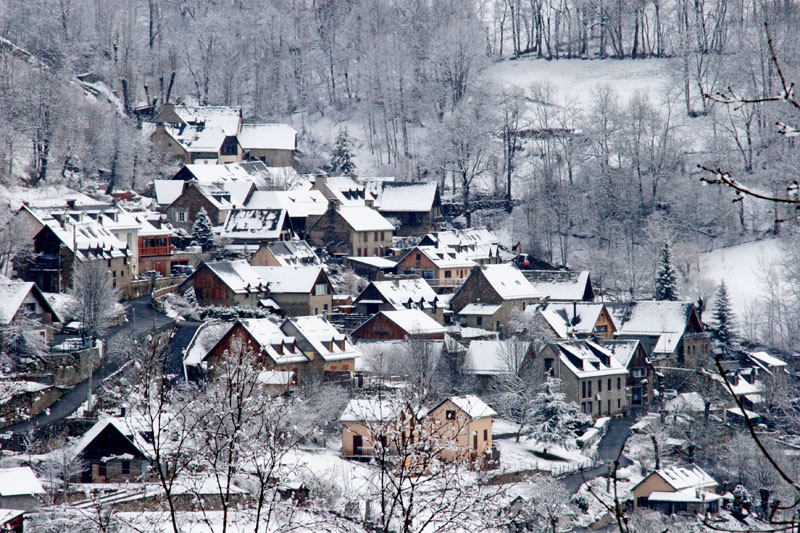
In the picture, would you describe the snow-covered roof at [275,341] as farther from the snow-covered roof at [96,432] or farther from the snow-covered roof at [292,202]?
the snow-covered roof at [292,202]

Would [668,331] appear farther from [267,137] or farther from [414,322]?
[267,137]

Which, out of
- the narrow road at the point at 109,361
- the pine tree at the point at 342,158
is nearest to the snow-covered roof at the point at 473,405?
the narrow road at the point at 109,361

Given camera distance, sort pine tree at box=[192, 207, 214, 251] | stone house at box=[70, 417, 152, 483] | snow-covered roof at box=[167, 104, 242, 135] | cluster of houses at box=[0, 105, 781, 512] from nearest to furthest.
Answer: stone house at box=[70, 417, 152, 483], cluster of houses at box=[0, 105, 781, 512], pine tree at box=[192, 207, 214, 251], snow-covered roof at box=[167, 104, 242, 135]

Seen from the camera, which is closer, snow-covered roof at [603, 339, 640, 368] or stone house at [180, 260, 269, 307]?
snow-covered roof at [603, 339, 640, 368]

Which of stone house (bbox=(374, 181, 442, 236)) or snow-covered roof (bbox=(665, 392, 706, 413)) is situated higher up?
stone house (bbox=(374, 181, 442, 236))

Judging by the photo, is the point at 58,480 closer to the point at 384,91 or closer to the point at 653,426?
the point at 653,426

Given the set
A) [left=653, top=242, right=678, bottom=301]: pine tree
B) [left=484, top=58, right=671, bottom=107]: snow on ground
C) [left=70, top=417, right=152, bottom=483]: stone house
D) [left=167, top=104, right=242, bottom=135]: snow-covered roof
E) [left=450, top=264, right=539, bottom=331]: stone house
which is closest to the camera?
[left=70, top=417, right=152, bottom=483]: stone house

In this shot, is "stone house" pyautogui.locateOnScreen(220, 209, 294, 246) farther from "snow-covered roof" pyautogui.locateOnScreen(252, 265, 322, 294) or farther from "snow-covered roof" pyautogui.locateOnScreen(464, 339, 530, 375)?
"snow-covered roof" pyautogui.locateOnScreen(464, 339, 530, 375)

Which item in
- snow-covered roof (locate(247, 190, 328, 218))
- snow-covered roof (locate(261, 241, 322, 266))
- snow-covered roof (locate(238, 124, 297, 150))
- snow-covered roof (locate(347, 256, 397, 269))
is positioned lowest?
snow-covered roof (locate(347, 256, 397, 269))

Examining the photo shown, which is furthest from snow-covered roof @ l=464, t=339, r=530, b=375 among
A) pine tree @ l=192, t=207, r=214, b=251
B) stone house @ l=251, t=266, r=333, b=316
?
pine tree @ l=192, t=207, r=214, b=251
